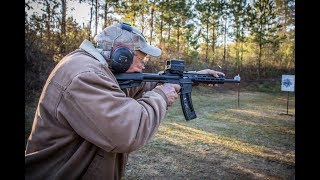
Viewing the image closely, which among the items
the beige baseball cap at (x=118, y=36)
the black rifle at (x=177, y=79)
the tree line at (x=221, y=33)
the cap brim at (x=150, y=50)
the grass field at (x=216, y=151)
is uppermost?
the tree line at (x=221, y=33)

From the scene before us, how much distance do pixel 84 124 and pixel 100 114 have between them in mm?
132

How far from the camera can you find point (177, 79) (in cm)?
297

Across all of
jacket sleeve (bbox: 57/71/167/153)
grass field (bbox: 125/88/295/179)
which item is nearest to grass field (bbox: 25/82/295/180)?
grass field (bbox: 125/88/295/179)

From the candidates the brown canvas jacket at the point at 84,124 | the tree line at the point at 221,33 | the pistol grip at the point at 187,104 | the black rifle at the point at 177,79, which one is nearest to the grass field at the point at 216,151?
the pistol grip at the point at 187,104

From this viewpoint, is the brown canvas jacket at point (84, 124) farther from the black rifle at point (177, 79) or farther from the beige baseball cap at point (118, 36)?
the black rifle at point (177, 79)

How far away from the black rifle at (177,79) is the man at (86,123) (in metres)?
0.42

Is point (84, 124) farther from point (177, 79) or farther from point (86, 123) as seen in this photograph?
point (177, 79)

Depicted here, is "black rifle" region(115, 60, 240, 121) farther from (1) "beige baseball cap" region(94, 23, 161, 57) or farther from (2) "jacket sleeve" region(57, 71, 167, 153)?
(2) "jacket sleeve" region(57, 71, 167, 153)

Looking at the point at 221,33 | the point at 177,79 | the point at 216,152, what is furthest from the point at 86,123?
the point at 221,33

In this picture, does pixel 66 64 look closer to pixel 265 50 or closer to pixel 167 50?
pixel 167 50

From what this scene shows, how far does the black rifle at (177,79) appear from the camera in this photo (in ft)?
7.75

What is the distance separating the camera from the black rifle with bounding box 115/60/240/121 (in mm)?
2361

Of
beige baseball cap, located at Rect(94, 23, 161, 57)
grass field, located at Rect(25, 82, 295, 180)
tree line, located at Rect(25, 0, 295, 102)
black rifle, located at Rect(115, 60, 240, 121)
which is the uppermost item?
tree line, located at Rect(25, 0, 295, 102)

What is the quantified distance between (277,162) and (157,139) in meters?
3.02
